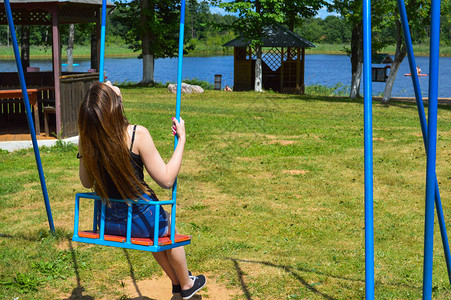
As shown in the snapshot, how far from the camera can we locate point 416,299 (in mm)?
4508

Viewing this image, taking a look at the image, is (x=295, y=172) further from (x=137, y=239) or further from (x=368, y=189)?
(x=368, y=189)

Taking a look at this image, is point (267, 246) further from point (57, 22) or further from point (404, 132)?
point (404, 132)

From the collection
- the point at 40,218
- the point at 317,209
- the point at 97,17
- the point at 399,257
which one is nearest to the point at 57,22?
the point at 97,17

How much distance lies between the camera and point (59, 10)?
11.2 m

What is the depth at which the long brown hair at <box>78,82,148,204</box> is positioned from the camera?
330cm

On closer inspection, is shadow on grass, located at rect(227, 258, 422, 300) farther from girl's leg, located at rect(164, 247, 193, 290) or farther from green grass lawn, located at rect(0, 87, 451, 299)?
girl's leg, located at rect(164, 247, 193, 290)

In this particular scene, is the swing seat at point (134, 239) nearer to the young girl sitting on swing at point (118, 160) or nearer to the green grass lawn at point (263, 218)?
the young girl sitting on swing at point (118, 160)

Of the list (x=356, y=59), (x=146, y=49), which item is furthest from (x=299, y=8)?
(x=146, y=49)

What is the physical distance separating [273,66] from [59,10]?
18.7 meters

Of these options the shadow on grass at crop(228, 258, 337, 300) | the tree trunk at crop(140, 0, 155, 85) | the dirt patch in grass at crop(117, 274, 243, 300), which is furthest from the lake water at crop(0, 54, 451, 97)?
the dirt patch in grass at crop(117, 274, 243, 300)

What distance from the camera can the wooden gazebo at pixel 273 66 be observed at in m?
28.0

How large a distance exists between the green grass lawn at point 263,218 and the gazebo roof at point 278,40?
1418 centimetres

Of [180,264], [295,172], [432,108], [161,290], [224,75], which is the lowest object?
[161,290]

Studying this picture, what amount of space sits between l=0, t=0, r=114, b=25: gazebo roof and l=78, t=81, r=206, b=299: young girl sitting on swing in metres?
8.05
